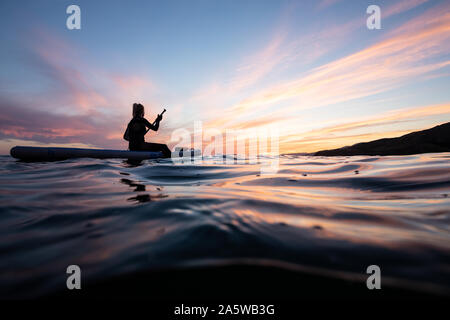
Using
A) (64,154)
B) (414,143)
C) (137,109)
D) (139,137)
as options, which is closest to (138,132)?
(139,137)

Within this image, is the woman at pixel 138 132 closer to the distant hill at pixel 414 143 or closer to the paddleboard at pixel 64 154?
the paddleboard at pixel 64 154

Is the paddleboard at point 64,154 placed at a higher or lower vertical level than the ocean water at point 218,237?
higher

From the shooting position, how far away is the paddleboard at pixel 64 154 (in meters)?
6.93

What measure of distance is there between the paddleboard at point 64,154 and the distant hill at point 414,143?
91.5 feet

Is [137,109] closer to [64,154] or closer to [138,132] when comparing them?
[138,132]

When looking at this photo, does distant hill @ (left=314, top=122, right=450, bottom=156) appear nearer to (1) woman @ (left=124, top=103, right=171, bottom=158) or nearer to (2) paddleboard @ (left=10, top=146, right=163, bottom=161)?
(1) woman @ (left=124, top=103, right=171, bottom=158)

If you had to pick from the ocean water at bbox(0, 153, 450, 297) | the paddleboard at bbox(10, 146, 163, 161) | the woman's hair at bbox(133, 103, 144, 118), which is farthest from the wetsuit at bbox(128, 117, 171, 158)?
the ocean water at bbox(0, 153, 450, 297)

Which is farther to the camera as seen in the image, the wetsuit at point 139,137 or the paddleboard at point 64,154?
the wetsuit at point 139,137

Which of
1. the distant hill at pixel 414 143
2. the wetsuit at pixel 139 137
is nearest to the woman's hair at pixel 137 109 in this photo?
the wetsuit at pixel 139 137

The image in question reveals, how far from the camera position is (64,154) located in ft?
24.0

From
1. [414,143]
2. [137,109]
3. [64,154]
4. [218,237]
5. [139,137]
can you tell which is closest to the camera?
[218,237]

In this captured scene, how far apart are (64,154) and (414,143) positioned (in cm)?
3466

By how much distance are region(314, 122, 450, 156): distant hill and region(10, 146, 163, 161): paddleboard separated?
2788cm
